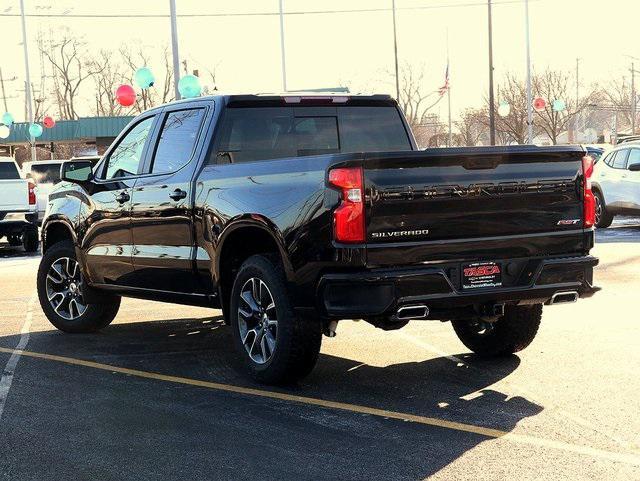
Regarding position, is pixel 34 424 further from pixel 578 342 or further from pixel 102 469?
pixel 578 342

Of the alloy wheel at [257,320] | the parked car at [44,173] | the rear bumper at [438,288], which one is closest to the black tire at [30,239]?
the parked car at [44,173]

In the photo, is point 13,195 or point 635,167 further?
point 13,195

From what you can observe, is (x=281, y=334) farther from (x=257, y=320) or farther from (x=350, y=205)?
(x=350, y=205)

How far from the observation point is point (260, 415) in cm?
579

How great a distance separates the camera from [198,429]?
5496mm

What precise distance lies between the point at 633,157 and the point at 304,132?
42.4 feet

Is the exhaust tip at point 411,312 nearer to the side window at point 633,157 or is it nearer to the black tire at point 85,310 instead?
the black tire at point 85,310

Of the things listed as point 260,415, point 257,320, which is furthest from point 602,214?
point 260,415

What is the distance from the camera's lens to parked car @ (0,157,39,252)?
733 inches

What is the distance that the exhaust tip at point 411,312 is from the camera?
227 inches

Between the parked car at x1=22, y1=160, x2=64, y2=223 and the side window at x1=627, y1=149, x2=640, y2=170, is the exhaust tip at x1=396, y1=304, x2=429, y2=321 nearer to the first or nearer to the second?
the side window at x1=627, y1=149, x2=640, y2=170

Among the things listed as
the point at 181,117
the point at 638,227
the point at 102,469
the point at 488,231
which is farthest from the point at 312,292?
the point at 638,227

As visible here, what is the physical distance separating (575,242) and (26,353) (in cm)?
441

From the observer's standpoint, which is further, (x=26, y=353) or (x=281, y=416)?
(x=26, y=353)
